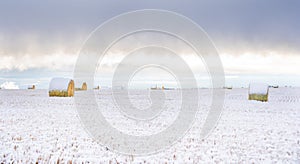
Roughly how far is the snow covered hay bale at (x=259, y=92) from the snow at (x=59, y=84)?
1949 cm

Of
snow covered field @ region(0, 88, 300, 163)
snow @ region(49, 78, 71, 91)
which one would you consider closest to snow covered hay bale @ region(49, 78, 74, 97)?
snow @ region(49, 78, 71, 91)

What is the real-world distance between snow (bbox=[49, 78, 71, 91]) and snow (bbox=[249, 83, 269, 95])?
19.5 m

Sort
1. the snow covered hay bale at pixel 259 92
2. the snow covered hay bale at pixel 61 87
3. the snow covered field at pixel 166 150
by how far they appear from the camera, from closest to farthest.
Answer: the snow covered field at pixel 166 150 < the snow covered hay bale at pixel 259 92 < the snow covered hay bale at pixel 61 87

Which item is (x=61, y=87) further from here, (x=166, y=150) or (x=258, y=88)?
(x=166, y=150)

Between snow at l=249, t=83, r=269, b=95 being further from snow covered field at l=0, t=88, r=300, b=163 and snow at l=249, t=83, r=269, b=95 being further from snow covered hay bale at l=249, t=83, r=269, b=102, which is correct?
snow covered field at l=0, t=88, r=300, b=163

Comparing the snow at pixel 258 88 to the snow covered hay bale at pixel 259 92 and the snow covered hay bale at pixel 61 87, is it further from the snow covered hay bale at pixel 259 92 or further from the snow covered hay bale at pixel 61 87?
the snow covered hay bale at pixel 61 87

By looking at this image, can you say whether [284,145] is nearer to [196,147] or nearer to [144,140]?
[196,147]

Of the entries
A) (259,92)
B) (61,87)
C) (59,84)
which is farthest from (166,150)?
(59,84)

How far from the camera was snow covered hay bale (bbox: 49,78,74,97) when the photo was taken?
2808 cm

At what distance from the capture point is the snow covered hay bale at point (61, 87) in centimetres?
2808

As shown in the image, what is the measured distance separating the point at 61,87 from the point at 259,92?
20.6 m

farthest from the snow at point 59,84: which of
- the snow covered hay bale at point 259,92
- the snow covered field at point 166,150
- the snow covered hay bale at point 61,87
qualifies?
the snow covered hay bale at point 259,92

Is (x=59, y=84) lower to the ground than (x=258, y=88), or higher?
higher

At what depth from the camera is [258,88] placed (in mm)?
28156
